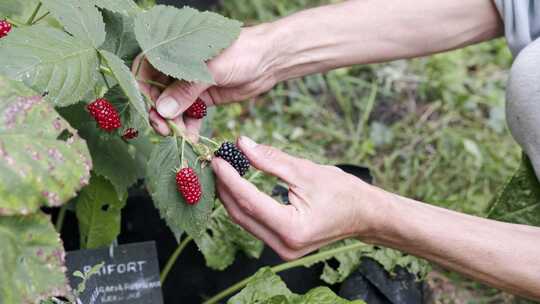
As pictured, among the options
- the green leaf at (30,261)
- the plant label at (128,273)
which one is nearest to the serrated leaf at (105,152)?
the plant label at (128,273)

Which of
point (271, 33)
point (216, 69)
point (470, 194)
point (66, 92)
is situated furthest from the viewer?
point (470, 194)

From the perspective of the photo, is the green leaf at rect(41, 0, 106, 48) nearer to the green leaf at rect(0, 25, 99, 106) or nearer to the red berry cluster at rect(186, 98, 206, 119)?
the green leaf at rect(0, 25, 99, 106)

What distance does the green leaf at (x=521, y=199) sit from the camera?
4.92 feet

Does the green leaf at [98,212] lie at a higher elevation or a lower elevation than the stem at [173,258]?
higher

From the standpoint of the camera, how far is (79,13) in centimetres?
95

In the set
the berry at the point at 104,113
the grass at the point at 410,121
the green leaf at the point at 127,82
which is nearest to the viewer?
the green leaf at the point at 127,82

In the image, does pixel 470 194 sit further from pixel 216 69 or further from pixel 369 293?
pixel 216 69

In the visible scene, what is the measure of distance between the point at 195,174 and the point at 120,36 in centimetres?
25

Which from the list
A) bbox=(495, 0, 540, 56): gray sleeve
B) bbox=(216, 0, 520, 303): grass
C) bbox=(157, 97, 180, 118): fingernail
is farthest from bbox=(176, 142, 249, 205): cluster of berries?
bbox=(216, 0, 520, 303): grass

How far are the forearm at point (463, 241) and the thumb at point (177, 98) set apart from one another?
352mm

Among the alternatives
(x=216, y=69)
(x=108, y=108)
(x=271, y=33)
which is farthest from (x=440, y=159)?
(x=108, y=108)

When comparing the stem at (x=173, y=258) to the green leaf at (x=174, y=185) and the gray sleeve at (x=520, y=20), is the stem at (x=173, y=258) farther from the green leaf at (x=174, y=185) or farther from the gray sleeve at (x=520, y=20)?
the gray sleeve at (x=520, y=20)

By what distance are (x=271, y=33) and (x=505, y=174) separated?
120 centimetres

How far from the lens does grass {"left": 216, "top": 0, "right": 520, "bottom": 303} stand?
88.8 inches
